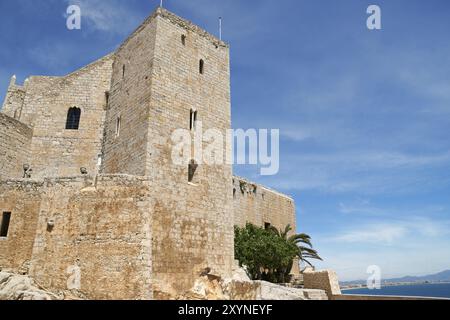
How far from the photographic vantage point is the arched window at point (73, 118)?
17594 mm

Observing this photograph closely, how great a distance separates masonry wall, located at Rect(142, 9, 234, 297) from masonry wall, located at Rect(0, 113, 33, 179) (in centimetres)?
692

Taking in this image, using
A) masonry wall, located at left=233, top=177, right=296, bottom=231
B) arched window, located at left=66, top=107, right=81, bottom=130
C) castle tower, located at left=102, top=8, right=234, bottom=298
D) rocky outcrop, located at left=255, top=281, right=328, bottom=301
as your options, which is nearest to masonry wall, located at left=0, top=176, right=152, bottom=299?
castle tower, located at left=102, top=8, right=234, bottom=298

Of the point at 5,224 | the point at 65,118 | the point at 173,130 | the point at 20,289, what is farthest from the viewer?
the point at 65,118

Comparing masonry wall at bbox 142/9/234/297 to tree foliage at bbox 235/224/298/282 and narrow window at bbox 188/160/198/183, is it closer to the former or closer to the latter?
narrow window at bbox 188/160/198/183

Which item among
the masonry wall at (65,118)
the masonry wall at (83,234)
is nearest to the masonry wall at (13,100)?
the masonry wall at (65,118)

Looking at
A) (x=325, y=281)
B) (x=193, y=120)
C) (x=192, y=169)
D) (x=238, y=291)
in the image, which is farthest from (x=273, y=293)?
(x=193, y=120)

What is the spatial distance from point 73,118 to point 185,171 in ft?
24.4

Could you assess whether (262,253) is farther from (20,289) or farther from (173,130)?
(20,289)

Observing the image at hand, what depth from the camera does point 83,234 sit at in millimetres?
11359

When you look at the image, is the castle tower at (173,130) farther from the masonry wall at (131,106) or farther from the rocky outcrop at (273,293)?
the rocky outcrop at (273,293)

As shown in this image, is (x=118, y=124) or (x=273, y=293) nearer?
(x=273, y=293)

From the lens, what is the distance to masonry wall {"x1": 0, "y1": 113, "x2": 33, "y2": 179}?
15.3 metres

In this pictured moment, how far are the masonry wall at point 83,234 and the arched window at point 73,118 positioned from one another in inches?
230
